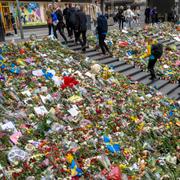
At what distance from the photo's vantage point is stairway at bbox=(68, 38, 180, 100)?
1077 cm

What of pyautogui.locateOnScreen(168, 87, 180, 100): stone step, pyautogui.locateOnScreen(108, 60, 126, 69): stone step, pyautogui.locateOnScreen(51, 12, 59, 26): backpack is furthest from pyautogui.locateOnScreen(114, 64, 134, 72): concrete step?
pyautogui.locateOnScreen(51, 12, 59, 26): backpack

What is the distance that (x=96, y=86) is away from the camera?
8.73m

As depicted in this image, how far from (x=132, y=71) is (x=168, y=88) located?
1.67 meters

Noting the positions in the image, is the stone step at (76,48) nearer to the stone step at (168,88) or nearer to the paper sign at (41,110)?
the stone step at (168,88)

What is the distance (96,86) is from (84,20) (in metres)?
3.92

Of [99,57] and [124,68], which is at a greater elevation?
[99,57]

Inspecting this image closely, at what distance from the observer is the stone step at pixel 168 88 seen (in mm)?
10620

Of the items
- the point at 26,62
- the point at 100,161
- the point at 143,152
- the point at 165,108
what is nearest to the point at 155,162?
the point at 143,152

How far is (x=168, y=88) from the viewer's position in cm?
1092

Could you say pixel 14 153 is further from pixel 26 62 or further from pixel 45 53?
pixel 45 53

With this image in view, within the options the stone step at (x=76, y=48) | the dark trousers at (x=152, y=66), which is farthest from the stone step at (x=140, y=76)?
the stone step at (x=76, y=48)

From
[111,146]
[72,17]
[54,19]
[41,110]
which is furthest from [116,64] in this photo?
[111,146]

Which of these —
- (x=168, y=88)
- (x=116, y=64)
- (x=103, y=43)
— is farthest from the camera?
(x=103, y=43)

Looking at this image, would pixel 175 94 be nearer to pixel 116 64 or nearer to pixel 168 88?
pixel 168 88
